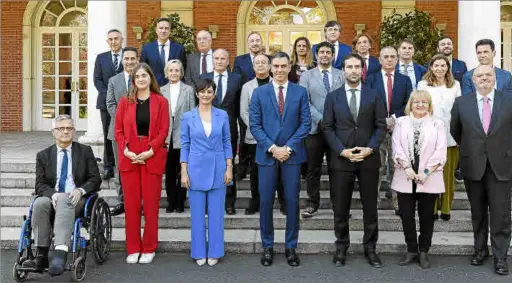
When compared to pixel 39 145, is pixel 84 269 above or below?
below

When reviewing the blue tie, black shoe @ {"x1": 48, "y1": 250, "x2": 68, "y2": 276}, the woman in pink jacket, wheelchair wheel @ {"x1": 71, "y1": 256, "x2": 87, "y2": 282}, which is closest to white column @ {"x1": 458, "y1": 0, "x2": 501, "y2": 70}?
the woman in pink jacket

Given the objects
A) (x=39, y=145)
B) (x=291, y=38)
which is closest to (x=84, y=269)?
(x=39, y=145)

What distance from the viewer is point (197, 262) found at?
6062 mm

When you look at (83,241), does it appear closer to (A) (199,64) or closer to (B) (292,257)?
(B) (292,257)

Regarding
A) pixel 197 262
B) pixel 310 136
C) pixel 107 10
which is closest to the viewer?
pixel 197 262

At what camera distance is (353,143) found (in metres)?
5.88

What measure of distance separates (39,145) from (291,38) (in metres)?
6.87

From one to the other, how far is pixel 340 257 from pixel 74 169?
272 cm

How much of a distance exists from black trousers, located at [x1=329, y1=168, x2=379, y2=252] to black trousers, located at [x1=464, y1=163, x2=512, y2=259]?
3.15ft

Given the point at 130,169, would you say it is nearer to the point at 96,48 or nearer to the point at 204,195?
the point at 204,195

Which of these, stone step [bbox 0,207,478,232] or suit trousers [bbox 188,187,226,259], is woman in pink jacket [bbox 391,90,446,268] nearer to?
stone step [bbox 0,207,478,232]

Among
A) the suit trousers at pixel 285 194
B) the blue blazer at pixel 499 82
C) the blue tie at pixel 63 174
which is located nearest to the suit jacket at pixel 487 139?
the blue blazer at pixel 499 82

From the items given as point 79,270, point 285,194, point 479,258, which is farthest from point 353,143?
point 79,270

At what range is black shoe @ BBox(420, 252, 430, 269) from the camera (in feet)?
19.3
